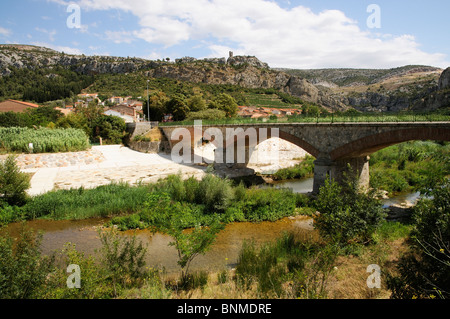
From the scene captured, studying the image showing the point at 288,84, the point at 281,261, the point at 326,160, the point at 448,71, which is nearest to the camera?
the point at 281,261

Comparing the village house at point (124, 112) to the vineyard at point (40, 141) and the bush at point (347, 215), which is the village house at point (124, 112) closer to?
the vineyard at point (40, 141)

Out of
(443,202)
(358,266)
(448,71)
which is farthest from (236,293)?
(448,71)

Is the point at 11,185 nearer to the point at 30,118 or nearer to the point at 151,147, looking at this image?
the point at 151,147

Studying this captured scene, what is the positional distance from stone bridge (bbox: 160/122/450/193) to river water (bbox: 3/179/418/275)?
3.48 meters

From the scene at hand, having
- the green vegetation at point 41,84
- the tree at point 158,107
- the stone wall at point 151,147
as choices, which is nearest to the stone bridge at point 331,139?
the stone wall at point 151,147

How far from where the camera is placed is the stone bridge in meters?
12.8

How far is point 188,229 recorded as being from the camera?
40.8 ft

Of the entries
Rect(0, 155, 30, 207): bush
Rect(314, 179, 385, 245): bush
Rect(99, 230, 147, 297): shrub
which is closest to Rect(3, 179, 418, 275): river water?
Rect(99, 230, 147, 297): shrub

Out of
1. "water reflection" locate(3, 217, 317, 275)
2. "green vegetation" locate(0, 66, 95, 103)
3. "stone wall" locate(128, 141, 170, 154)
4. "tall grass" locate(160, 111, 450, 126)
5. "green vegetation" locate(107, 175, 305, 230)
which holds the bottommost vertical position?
"water reflection" locate(3, 217, 317, 275)

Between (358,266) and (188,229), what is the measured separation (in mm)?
7420

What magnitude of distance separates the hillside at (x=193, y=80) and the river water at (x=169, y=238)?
59.6m

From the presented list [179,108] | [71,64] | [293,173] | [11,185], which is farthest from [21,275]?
[71,64]

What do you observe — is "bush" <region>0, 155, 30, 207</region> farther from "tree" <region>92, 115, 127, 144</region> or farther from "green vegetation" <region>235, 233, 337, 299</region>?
"tree" <region>92, 115, 127, 144</region>
